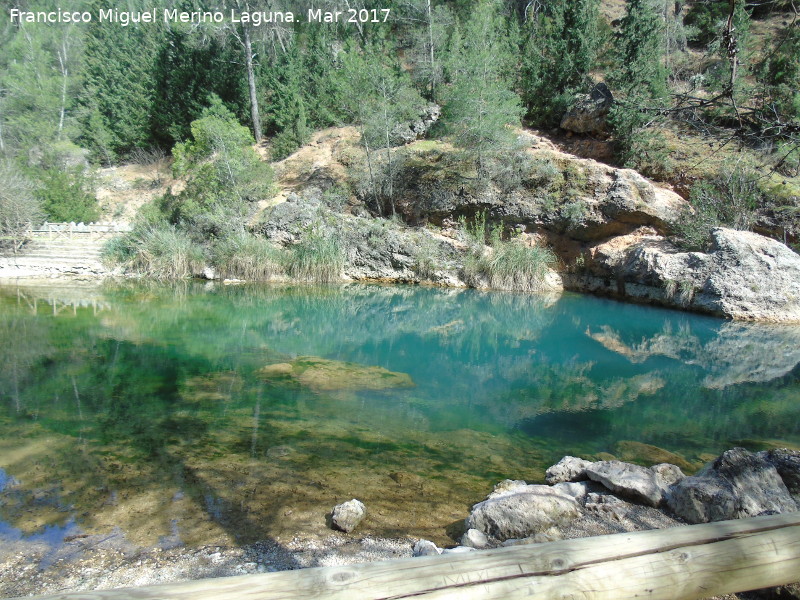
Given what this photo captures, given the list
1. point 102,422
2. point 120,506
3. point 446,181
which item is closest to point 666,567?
point 120,506

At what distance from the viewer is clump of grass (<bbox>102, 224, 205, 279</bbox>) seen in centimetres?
1570

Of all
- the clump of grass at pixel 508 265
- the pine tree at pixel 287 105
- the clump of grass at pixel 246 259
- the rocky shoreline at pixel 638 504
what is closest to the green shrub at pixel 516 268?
the clump of grass at pixel 508 265

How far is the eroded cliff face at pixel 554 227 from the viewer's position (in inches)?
487

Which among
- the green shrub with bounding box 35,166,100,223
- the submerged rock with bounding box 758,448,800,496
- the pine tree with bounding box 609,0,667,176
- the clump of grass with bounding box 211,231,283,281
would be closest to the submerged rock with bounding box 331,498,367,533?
the submerged rock with bounding box 758,448,800,496

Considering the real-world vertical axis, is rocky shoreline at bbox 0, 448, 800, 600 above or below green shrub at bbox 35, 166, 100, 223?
below

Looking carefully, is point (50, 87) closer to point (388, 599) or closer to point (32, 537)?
point (32, 537)

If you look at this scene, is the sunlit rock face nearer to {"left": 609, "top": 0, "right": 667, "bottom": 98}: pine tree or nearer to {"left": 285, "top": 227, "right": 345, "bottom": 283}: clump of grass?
{"left": 609, "top": 0, "right": 667, "bottom": 98}: pine tree

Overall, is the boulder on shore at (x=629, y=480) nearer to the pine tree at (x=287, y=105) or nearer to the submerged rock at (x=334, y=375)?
the submerged rock at (x=334, y=375)

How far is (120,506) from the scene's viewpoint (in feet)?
10.9

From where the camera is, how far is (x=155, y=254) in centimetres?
1576

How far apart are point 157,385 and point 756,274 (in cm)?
1347

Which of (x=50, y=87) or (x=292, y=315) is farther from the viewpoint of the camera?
(x=50, y=87)

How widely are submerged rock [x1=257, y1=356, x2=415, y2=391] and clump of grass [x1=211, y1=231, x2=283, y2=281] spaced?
909 cm

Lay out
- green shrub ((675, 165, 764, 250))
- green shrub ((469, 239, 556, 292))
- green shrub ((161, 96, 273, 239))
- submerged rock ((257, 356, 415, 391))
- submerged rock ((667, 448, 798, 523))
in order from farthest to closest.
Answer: green shrub ((161, 96, 273, 239)), green shrub ((469, 239, 556, 292)), green shrub ((675, 165, 764, 250)), submerged rock ((257, 356, 415, 391)), submerged rock ((667, 448, 798, 523))
